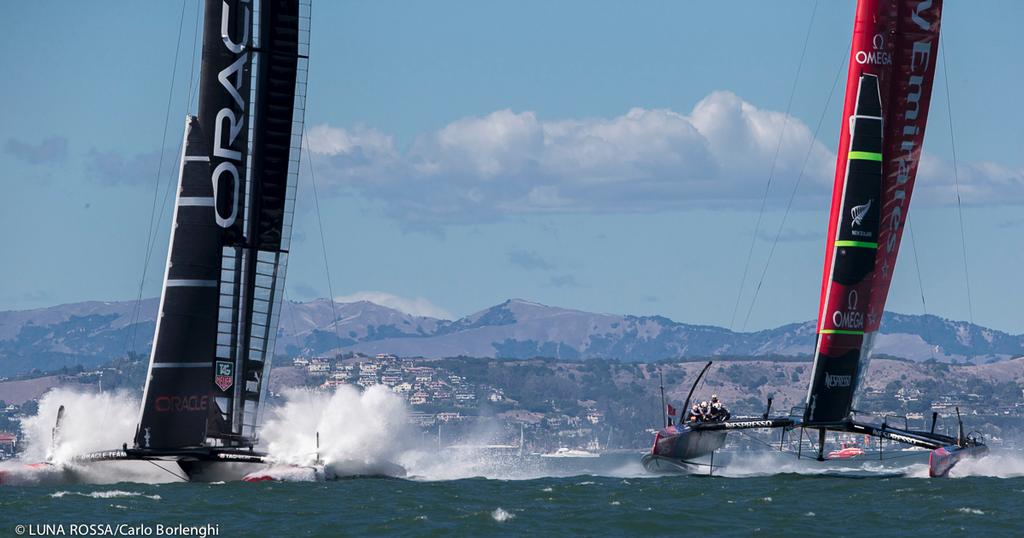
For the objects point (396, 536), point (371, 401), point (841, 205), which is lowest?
point (396, 536)

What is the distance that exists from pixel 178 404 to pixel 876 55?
74.0 feet

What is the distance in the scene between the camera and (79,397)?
50125 mm

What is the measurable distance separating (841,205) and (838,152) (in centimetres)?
209

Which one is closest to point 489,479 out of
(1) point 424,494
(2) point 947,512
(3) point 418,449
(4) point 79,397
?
(3) point 418,449

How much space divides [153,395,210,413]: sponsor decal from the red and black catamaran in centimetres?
1592

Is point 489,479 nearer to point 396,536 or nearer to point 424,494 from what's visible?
point 424,494

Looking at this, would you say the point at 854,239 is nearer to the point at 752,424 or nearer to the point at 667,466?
the point at 752,424

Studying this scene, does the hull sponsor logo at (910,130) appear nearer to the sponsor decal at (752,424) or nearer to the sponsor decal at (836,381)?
the sponsor decal at (836,381)

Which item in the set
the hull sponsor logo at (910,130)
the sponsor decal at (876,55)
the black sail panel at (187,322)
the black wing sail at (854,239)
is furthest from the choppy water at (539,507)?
the sponsor decal at (876,55)

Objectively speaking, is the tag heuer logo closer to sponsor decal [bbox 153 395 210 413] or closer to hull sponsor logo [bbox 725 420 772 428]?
sponsor decal [bbox 153 395 210 413]

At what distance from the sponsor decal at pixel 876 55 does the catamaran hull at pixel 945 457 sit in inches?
442

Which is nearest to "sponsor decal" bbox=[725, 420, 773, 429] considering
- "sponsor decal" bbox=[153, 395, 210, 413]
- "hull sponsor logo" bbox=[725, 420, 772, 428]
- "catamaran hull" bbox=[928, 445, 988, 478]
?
"hull sponsor logo" bbox=[725, 420, 772, 428]

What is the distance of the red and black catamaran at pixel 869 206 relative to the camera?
5331 cm

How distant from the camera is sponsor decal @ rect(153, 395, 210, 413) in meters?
46.0
